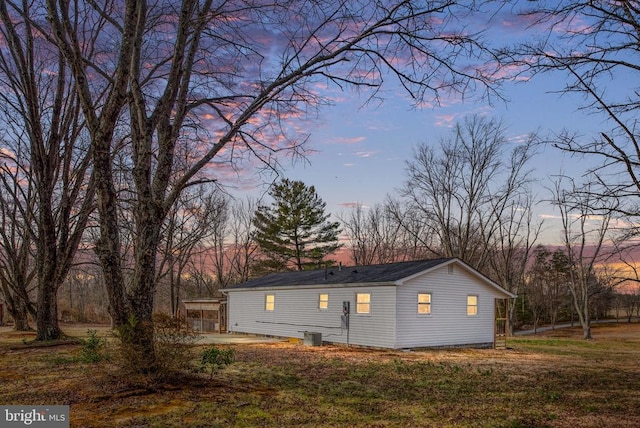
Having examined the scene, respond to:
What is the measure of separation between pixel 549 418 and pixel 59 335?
55.2 ft

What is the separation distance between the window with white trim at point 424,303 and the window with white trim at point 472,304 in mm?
2659

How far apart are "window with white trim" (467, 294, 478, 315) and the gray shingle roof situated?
2.54 metres

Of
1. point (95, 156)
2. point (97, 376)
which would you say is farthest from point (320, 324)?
point (95, 156)

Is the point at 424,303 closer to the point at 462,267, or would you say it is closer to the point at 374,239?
the point at 462,267

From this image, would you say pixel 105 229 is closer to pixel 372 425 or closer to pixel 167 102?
pixel 167 102

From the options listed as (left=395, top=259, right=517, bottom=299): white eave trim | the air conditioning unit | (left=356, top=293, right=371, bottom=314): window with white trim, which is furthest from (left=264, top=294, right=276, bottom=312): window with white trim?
(left=395, top=259, right=517, bottom=299): white eave trim

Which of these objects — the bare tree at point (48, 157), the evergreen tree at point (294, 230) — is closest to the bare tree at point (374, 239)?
the evergreen tree at point (294, 230)

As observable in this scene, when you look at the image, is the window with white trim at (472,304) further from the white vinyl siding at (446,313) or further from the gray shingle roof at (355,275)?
the gray shingle roof at (355,275)

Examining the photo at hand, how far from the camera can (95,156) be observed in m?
9.23

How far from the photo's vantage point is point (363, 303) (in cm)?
1998

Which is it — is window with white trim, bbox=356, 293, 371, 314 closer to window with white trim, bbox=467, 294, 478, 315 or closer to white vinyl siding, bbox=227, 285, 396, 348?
white vinyl siding, bbox=227, 285, 396, 348

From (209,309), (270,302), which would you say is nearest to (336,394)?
(270,302)

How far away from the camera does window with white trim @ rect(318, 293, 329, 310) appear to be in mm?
21734

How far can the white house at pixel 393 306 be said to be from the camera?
18875 mm
